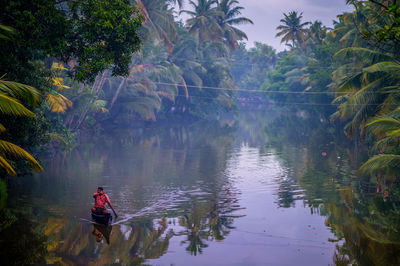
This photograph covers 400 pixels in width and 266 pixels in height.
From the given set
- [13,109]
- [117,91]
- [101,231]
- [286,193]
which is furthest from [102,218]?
[117,91]

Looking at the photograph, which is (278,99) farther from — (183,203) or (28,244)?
(28,244)

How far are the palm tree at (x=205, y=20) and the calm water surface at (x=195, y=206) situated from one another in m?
25.6

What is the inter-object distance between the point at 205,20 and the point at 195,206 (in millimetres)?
38837

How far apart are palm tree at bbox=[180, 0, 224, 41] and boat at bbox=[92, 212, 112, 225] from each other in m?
40.9

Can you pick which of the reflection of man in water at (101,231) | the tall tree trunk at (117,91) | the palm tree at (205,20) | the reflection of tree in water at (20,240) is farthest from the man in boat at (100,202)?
the palm tree at (205,20)

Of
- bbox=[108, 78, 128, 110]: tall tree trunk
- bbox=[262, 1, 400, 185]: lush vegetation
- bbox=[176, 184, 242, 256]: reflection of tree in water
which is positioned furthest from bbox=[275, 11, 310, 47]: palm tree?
bbox=[176, 184, 242, 256]: reflection of tree in water

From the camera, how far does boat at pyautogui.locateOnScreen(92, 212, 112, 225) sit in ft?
40.8

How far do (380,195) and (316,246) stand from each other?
22.1 ft

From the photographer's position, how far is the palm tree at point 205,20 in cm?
5128

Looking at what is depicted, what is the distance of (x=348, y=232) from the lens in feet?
39.9

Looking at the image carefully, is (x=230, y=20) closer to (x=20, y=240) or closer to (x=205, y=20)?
(x=205, y=20)

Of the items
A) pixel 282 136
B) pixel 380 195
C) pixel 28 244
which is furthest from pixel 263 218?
pixel 282 136

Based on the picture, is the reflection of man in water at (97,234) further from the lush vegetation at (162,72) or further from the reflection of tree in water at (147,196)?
the lush vegetation at (162,72)

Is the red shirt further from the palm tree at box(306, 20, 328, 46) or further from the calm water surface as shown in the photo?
the palm tree at box(306, 20, 328, 46)
